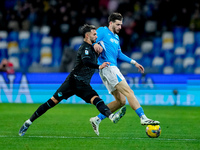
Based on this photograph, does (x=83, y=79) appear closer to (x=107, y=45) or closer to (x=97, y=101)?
(x=97, y=101)

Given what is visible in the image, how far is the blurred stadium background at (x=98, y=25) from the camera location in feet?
55.1

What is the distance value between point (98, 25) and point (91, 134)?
10.9 metres

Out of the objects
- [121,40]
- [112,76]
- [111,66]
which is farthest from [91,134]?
[121,40]

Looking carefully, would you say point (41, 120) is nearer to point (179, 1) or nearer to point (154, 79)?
point (154, 79)

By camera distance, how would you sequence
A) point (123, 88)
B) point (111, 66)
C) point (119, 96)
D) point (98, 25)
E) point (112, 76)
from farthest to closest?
point (98, 25), point (119, 96), point (111, 66), point (112, 76), point (123, 88)

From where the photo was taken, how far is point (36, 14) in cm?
1944

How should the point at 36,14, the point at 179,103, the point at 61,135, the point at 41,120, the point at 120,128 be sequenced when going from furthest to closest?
the point at 36,14 < the point at 179,103 < the point at 41,120 < the point at 120,128 < the point at 61,135

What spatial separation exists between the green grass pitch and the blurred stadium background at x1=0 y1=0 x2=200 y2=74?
5227 mm

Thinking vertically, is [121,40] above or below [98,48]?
below

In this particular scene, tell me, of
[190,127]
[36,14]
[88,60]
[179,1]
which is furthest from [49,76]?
[88,60]

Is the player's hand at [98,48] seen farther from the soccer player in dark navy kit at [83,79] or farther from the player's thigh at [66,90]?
the player's thigh at [66,90]

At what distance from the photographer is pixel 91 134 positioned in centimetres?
796

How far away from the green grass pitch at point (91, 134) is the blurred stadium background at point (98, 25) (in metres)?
5.23

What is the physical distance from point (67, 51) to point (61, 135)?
9.13m
